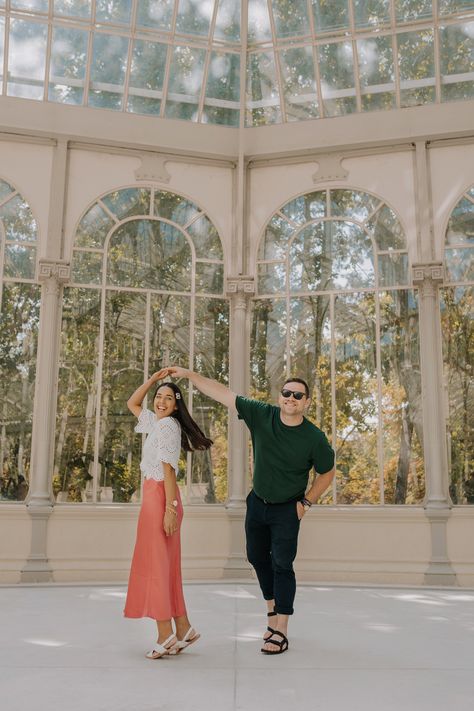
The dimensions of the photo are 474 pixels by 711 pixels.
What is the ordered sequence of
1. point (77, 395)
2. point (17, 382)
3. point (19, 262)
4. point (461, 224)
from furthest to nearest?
1. point (461, 224)
2. point (19, 262)
3. point (77, 395)
4. point (17, 382)

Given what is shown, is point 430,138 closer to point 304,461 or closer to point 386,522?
point 386,522

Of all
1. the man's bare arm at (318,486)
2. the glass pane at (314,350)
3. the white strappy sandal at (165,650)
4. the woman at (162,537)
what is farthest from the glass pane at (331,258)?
the white strappy sandal at (165,650)

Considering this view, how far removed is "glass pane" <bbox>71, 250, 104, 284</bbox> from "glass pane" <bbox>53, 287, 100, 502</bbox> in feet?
0.43

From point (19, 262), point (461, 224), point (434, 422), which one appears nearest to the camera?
point (434, 422)

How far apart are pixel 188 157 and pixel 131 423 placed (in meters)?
3.34

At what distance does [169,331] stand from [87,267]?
3.97 ft

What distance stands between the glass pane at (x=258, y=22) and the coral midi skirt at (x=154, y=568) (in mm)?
6479

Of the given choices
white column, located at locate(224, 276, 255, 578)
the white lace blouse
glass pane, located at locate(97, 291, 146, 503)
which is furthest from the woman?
glass pane, located at locate(97, 291, 146, 503)

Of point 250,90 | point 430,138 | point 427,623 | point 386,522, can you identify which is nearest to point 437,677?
point 427,623

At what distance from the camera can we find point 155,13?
7.96 metres

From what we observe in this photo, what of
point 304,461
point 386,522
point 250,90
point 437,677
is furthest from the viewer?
point 250,90

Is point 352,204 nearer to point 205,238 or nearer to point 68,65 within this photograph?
point 205,238

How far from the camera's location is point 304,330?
7.73m

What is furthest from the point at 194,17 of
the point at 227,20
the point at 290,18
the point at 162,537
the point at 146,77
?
the point at 162,537
